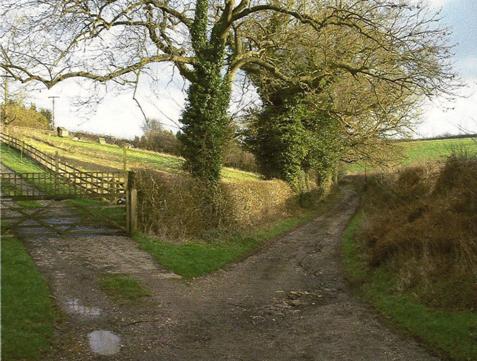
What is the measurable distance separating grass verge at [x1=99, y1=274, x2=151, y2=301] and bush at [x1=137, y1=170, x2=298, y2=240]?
4885 millimetres

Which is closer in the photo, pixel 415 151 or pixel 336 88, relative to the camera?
pixel 336 88

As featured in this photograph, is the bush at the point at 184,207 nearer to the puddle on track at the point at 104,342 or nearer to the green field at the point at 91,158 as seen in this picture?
the puddle on track at the point at 104,342

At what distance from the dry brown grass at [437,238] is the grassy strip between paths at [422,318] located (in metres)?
0.32

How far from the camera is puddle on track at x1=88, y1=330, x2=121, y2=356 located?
723 centimetres

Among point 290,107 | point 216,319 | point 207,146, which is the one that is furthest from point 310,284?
point 290,107

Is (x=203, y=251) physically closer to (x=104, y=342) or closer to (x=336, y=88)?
(x=104, y=342)

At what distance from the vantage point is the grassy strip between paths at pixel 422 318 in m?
7.41

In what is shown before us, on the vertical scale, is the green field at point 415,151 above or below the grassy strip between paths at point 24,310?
above

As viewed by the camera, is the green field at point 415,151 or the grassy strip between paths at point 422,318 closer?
the grassy strip between paths at point 422,318

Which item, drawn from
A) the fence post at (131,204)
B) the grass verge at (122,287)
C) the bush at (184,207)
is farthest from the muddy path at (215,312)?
the bush at (184,207)

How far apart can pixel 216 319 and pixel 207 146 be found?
37.4 ft

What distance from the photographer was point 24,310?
8320mm

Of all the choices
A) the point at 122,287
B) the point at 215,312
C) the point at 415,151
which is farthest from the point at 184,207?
the point at 415,151

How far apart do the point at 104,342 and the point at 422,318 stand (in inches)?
230
